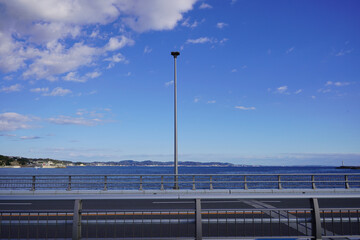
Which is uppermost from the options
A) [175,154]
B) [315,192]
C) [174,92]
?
[174,92]

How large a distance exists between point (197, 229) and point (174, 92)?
53.5ft

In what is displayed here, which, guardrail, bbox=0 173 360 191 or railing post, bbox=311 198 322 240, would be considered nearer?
railing post, bbox=311 198 322 240

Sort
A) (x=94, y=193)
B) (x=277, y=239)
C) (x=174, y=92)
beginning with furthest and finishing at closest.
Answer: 1. (x=174, y=92)
2. (x=94, y=193)
3. (x=277, y=239)

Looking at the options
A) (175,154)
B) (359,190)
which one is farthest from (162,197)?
(359,190)

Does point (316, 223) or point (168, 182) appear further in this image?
point (168, 182)

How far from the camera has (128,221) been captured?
952cm

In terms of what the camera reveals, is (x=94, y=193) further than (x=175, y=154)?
No

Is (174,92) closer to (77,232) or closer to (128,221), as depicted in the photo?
(128,221)

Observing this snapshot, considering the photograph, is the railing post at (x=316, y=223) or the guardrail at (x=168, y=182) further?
the guardrail at (x=168, y=182)

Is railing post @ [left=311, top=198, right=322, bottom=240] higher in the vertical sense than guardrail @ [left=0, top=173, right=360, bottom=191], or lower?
higher

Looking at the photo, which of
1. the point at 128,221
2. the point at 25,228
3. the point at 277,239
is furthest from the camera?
the point at 128,221

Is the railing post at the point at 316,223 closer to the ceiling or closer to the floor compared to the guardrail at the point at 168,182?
closer to the ceiling

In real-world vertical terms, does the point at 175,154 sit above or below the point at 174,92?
below

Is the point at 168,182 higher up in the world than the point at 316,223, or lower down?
lower down
